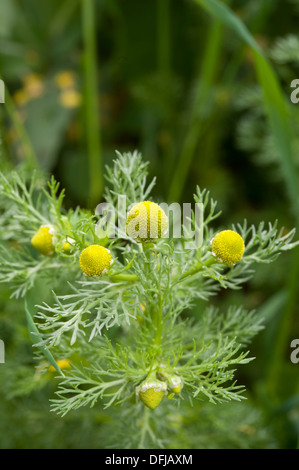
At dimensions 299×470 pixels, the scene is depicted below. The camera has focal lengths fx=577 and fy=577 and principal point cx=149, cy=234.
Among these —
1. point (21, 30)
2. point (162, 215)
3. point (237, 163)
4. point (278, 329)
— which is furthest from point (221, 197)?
point (162, 215)

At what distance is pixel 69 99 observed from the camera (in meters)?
1.51

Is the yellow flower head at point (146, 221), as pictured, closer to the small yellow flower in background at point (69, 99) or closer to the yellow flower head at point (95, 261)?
the yellow flower head at point (95, 261)

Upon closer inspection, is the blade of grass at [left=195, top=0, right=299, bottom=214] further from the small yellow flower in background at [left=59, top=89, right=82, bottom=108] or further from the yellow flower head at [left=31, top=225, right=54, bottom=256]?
the small yellow flower in background at [left=59, top=89, right=82, bottom=108]

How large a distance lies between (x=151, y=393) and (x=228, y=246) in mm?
142

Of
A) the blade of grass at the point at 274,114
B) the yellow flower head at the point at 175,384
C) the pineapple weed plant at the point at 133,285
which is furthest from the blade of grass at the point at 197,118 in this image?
the yellow flower head at the point at 175,384

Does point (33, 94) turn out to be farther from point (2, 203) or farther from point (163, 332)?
point (163, 332)

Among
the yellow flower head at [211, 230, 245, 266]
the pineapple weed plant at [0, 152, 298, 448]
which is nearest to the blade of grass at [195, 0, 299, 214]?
the pineapple weed plant at [0, 152, 298, 448]

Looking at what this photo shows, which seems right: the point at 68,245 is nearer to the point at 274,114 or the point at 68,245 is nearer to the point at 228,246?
the point at 228,246

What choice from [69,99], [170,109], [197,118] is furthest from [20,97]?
[197,118]

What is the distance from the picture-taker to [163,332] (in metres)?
0.60

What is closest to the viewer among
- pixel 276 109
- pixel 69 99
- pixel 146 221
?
pixel 146 221

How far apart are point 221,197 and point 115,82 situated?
1.68 ft

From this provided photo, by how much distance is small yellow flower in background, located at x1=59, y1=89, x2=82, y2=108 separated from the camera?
1502 mm

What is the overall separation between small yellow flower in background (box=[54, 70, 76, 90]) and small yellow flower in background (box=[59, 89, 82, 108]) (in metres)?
0.02
